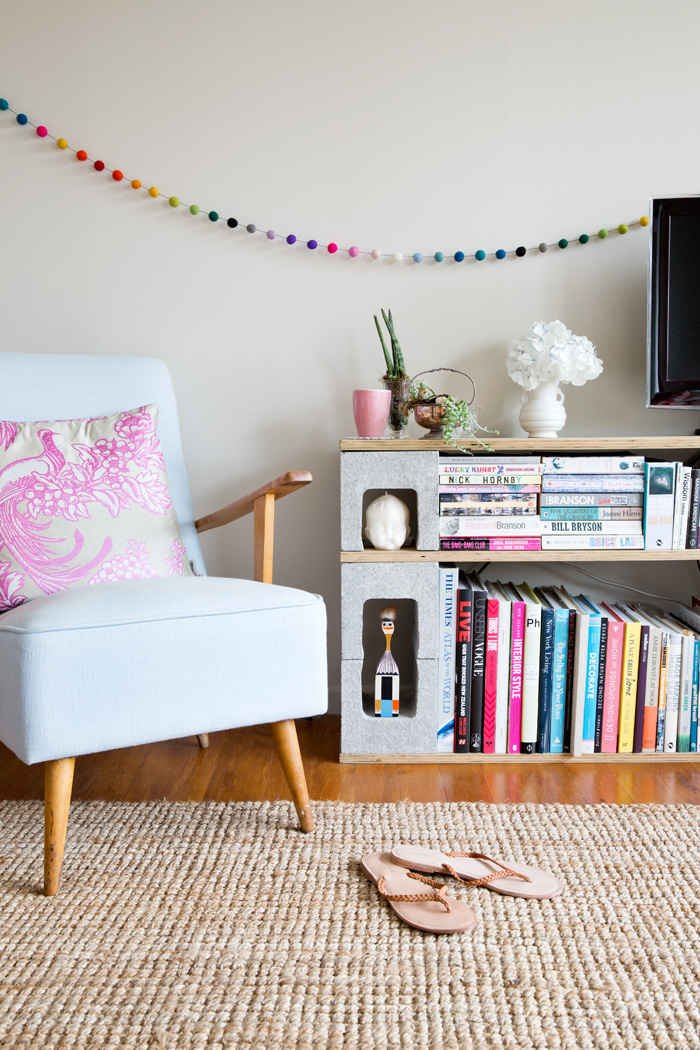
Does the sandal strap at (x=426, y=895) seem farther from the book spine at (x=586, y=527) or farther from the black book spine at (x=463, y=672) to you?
the book spine at (x=586, y=527)

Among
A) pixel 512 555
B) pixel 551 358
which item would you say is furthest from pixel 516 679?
pixel 551 358

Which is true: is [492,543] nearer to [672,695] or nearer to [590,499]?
[590,499]

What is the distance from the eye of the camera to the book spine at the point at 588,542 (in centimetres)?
177

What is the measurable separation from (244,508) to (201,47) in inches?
47.5

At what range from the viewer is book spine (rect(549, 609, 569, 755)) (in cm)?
175

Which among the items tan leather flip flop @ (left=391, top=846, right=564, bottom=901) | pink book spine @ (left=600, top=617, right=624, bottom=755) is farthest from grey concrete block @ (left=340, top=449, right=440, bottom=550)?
tan leather flip flop @ (left=391, top=846, right=564, bottom=901)

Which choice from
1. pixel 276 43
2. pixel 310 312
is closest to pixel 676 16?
pixel 276 43

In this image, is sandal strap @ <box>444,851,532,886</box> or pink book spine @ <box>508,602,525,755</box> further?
pink book spine @ <box>508,602,525,755</box>

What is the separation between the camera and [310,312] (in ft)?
6.67

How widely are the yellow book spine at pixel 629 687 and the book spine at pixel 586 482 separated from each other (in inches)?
12.2

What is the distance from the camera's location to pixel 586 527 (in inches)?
69.7

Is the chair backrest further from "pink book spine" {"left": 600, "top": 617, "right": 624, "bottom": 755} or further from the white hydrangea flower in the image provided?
"pink book spine" {"left": 600, "top": 617, "right": 624, "bottom": 755}

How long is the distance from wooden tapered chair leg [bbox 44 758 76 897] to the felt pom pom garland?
1.37m

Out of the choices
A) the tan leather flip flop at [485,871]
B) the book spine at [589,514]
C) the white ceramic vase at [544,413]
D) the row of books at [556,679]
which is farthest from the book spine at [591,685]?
the tan leather flip flop at [485,871]
